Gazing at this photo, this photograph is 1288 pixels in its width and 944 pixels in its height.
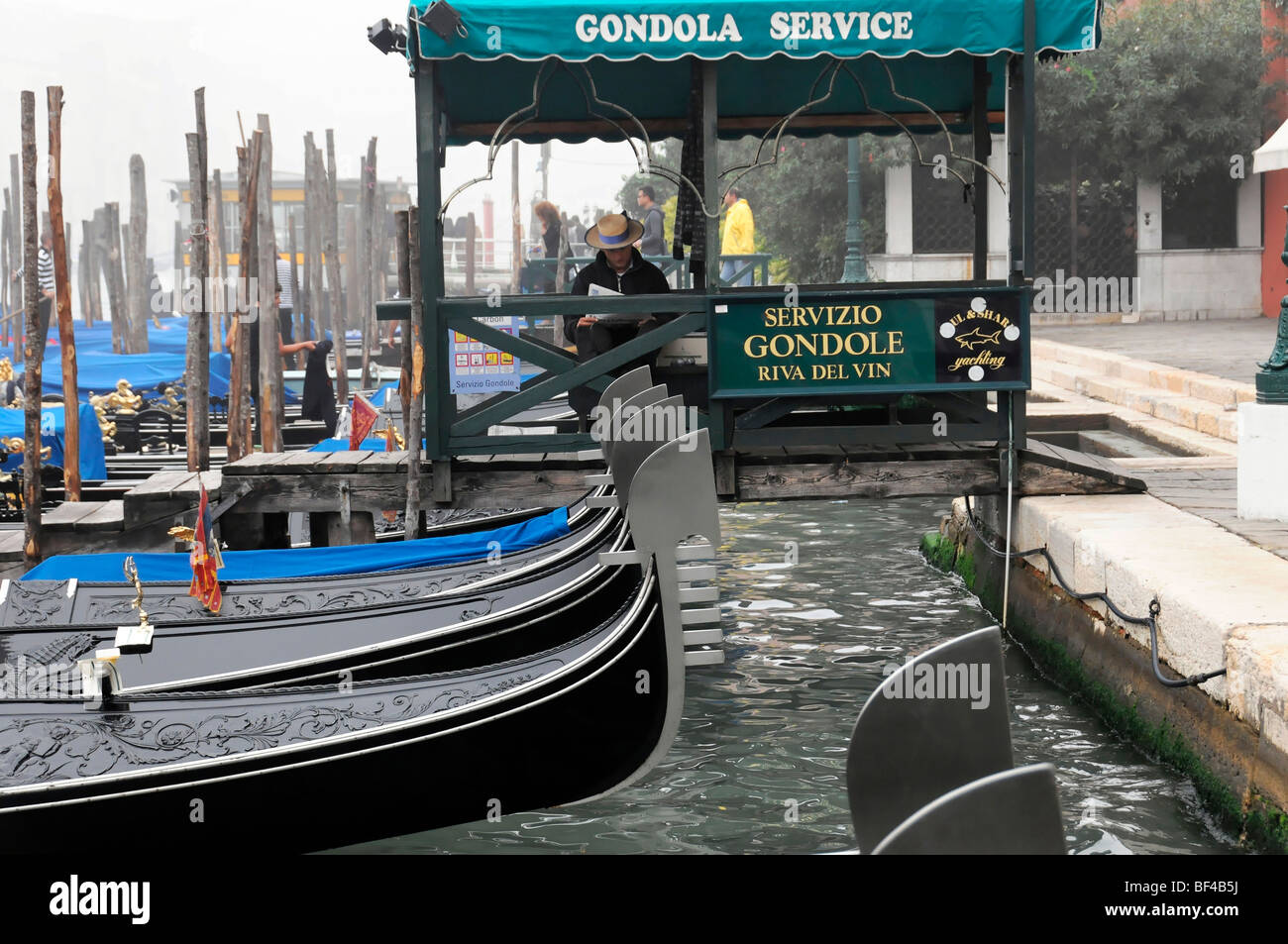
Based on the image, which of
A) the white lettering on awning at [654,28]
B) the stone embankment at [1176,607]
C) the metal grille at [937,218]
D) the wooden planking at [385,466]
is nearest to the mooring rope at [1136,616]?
the stone embankment at [1176,607]

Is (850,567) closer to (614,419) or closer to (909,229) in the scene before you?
(614,419)

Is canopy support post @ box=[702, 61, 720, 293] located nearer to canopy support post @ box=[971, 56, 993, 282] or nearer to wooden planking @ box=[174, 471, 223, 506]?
canopy support post @ box=[971, 56, 993, 282]

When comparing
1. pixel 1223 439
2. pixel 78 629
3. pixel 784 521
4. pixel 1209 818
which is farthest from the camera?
pixel 784 521

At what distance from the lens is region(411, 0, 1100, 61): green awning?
19.1 feet

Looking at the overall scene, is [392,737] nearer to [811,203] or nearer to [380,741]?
[380,741]

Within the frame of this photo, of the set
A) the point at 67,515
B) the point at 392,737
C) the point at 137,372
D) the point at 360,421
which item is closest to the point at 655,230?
the point at 360,421

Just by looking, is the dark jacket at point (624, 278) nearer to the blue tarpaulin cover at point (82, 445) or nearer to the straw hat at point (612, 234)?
the straw hat at point (612, 234)

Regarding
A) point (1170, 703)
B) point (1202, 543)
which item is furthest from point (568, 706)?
point (1202, 543)
